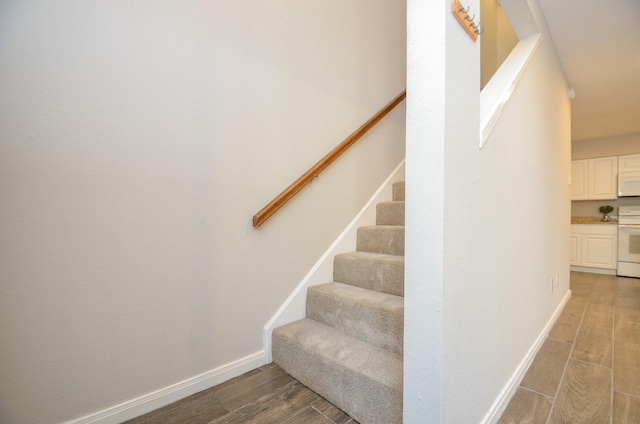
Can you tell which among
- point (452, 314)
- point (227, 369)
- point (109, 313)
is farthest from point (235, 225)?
point (452, 314)

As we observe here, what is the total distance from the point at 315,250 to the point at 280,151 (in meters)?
0.71

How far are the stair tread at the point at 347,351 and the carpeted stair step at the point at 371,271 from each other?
0.35 metres

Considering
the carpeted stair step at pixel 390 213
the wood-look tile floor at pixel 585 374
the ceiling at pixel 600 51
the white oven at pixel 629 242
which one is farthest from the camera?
the white oven at pixel 629 242

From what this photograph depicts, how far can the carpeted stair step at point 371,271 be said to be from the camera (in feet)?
5.18

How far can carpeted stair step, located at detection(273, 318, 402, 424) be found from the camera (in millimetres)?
1055

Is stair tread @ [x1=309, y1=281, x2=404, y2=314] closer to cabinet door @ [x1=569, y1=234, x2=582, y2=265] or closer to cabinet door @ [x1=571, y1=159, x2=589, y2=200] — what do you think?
Result: cabinet door @ [x1=569, y1=234, x2=582, y2=265]

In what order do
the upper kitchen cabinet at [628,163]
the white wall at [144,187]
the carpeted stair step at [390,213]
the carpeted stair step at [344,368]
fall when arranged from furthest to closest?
the upper kitchen cabinet at [628,163]
the carpeted stair step at [390,213]
the carpeted stair step at [344,368]
the white wall at [144,187]

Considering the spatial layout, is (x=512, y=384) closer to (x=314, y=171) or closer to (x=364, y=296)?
(x=364, y=296)

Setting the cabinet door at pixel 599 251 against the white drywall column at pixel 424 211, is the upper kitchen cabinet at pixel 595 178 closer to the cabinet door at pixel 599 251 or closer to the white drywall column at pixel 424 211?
the cabinet door at pixel 599 251

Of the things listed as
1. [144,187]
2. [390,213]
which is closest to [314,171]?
[390,213]

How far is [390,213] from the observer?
86.3 inches

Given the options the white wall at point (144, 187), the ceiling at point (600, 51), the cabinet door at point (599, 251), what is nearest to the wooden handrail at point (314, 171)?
the white wall at point (144, 187)

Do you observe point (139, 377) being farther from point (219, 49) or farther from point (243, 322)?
point (219, 49)

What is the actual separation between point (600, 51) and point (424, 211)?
280cm
